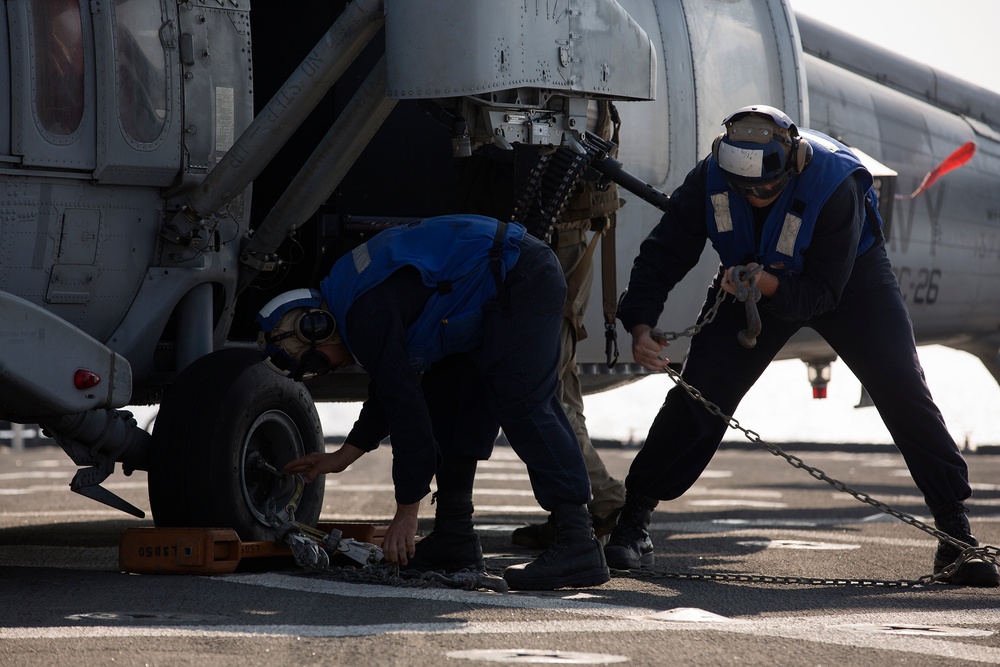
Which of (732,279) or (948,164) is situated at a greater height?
(948,164)

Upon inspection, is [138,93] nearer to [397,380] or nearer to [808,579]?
[397,380]

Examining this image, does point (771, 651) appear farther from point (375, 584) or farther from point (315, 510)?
point (315, 510)

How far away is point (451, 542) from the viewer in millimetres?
5324

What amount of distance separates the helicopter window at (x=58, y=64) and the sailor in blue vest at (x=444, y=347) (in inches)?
48.5

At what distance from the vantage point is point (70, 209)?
555 centimetres

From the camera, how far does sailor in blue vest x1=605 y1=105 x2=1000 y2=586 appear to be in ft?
17.7

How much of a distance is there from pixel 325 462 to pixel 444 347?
57 centimetres

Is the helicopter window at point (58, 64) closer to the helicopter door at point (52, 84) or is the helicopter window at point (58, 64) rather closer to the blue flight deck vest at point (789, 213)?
the helicopter door at point (52, 84)

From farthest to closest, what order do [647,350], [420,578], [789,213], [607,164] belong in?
[607,164] → [647,350] → [789,213] → [420,578]

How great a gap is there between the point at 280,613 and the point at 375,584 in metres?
0.72

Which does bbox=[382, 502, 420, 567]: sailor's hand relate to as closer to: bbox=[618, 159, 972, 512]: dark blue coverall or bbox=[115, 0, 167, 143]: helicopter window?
bbox=[618, 159, 972, 512]: dark blue coverall

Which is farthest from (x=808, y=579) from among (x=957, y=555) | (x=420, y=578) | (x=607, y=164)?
(x=607, y=164)

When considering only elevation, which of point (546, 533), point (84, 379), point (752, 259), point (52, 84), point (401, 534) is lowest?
point (546, 533)

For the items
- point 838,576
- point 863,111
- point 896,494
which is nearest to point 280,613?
point 838,576
